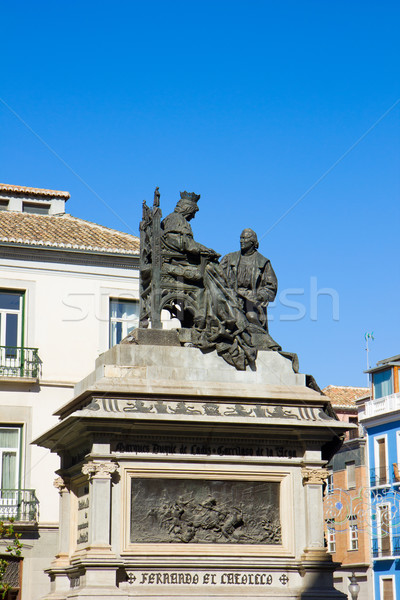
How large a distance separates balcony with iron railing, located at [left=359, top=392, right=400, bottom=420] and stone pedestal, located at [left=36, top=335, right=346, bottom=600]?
4012 centimetres

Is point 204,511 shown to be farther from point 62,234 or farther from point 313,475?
point 62,234

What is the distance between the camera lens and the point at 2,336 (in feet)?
115

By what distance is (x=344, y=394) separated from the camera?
67875mm

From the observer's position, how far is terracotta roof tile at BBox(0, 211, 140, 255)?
36.1 m

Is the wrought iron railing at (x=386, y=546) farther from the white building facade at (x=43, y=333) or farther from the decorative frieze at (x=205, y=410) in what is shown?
the decorative frieze at (x=205, y=410)

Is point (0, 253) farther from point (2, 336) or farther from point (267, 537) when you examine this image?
point (267, 537)

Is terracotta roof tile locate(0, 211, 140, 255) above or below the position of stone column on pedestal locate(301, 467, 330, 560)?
above

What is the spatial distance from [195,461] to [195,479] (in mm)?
263

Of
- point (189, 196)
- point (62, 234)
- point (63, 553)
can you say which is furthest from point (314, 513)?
point (62, 234)

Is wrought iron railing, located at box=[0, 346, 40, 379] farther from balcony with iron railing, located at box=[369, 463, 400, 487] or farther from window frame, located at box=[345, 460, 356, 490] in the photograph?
window frame, located at box=[345, 460, 356, 490]

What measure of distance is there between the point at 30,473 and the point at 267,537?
699 inches

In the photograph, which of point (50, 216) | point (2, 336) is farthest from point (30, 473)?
point (50, 216)

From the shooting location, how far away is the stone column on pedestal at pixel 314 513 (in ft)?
55.5

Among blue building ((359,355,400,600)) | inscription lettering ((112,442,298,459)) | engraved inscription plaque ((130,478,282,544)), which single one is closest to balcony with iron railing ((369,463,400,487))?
blue building ((359,355,400,600))
